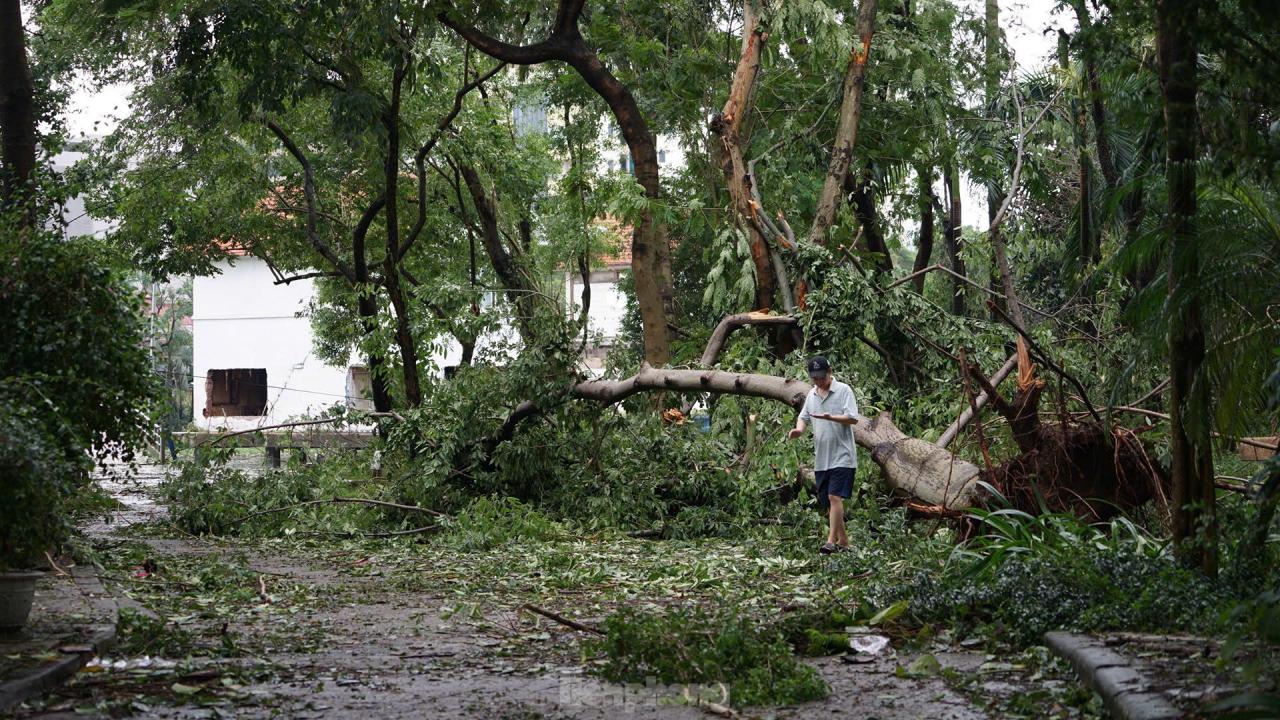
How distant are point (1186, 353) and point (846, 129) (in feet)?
37.7

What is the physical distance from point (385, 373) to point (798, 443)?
926 cm

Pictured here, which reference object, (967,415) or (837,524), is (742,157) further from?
(837,524)

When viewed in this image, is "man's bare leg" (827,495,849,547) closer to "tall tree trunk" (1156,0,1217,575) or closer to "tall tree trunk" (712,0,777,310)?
"tall tree trunk" (1156,0,1217,575)

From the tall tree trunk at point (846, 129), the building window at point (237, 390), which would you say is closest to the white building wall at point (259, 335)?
the building window at point (237, 390)

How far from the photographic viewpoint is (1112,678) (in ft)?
16.6

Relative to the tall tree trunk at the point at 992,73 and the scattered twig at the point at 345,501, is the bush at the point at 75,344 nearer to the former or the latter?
the scattered twig at the point at 345,501

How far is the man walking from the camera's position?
35.9ft

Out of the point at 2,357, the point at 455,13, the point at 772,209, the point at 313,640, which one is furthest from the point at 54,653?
the point at 772,209

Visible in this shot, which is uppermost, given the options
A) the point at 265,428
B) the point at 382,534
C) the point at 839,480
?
the point at 265,428

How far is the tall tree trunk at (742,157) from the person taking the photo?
16.9 meters

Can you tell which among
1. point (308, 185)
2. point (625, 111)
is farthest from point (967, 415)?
point (308, 185)

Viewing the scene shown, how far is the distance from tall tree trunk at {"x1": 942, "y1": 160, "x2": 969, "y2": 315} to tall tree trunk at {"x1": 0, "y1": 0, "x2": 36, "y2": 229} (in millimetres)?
13253

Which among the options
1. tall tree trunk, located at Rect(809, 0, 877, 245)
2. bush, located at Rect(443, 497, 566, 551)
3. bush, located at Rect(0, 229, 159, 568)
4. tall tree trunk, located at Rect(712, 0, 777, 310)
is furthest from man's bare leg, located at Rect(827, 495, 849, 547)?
tall tree trunk, located at Rect(809, 0, 877, 245)

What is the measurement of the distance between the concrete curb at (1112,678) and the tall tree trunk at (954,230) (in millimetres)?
14440
